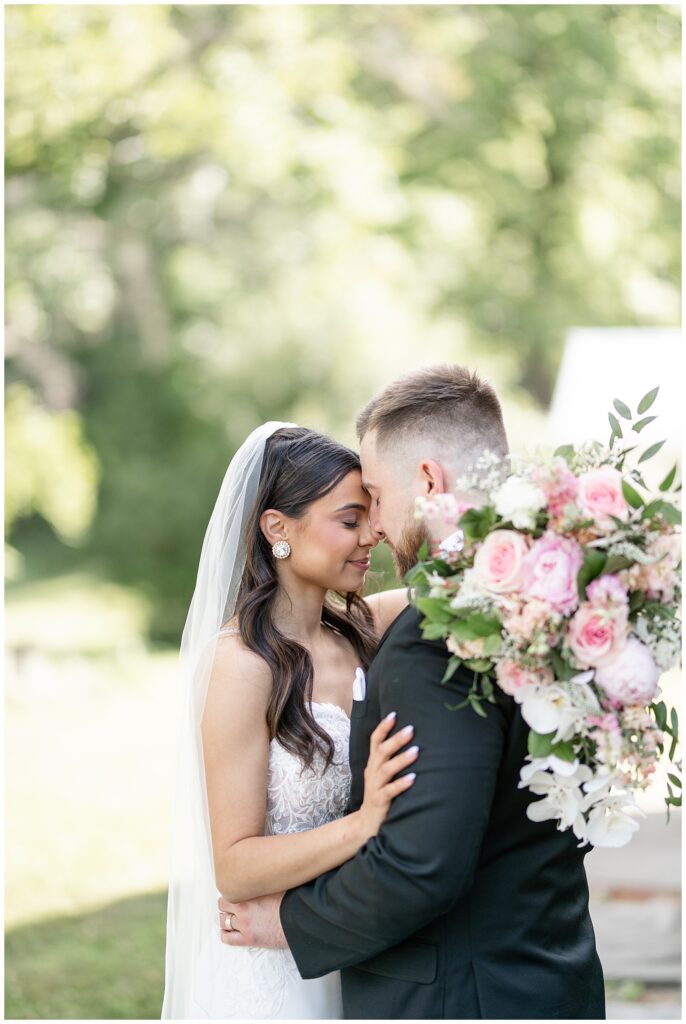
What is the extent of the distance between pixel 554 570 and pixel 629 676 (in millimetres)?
244

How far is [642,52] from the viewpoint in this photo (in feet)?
51.1

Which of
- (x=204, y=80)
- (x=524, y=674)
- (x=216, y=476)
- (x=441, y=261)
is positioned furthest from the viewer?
(x=216, y=476)

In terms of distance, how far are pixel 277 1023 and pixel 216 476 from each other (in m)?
15.2

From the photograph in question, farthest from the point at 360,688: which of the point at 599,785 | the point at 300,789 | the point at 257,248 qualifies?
the point at 257,248

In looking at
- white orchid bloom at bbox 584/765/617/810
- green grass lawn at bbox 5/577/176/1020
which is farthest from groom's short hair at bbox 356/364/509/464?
green grass lawn at bbox 5/577/176/1020

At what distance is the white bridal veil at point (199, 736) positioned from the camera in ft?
10.6

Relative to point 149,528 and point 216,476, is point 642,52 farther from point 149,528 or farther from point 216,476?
point 149,528

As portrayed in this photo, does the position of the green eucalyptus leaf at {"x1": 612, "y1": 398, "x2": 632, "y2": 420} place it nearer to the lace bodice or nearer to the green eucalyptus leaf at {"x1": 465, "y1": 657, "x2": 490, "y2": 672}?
the green eucalyptus leaf at {"x1": 465, "y1": 657, "x2": 490, "y2": 672}

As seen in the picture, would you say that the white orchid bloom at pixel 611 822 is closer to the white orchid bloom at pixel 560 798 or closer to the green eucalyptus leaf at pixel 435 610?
the white orchid bloom at pixel 560 798

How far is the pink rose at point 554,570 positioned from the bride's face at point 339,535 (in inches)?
38.5

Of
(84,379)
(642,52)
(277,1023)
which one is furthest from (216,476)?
(277,1023)

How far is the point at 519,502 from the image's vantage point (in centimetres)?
214

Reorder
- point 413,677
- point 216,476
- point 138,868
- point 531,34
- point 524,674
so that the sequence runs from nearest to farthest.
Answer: point 524,674, point 413,677, point 138,868, point 531,34, point 216,476

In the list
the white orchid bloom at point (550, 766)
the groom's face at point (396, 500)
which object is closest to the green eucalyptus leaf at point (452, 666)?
the white orchid bloom at point (550, 766)
